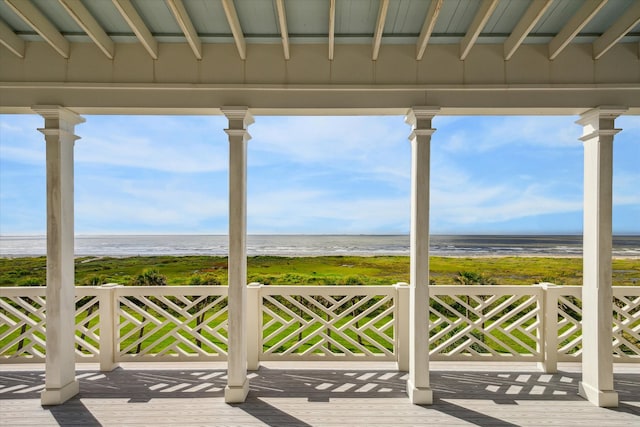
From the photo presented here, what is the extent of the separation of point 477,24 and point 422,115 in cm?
72

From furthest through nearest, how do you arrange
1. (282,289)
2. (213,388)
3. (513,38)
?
(282,289) → (213,388) → (513,38)

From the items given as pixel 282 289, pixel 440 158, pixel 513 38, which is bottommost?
pixel 282 289

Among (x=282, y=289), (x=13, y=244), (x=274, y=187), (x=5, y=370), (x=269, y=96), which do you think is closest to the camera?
(x=269, y=96)

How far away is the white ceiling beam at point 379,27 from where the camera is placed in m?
2.22

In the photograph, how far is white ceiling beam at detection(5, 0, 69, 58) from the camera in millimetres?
2271

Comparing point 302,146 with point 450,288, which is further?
point 302,146

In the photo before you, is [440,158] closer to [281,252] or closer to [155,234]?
[281,252]

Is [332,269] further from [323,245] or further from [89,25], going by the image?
[89,25]

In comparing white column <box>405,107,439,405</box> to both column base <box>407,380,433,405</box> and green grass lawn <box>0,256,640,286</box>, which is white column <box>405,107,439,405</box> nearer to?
column base <box>407,380,433,405</box>

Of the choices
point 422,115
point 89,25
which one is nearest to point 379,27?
point 422,115

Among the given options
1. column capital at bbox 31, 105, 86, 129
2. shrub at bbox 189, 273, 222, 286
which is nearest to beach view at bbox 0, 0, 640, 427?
column capital at bbox 31, 105, 86, 129

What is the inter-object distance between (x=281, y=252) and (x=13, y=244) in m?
16.2

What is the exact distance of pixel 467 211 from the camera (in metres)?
27.4

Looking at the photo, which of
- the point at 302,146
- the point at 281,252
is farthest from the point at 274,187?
the point at 281,252
